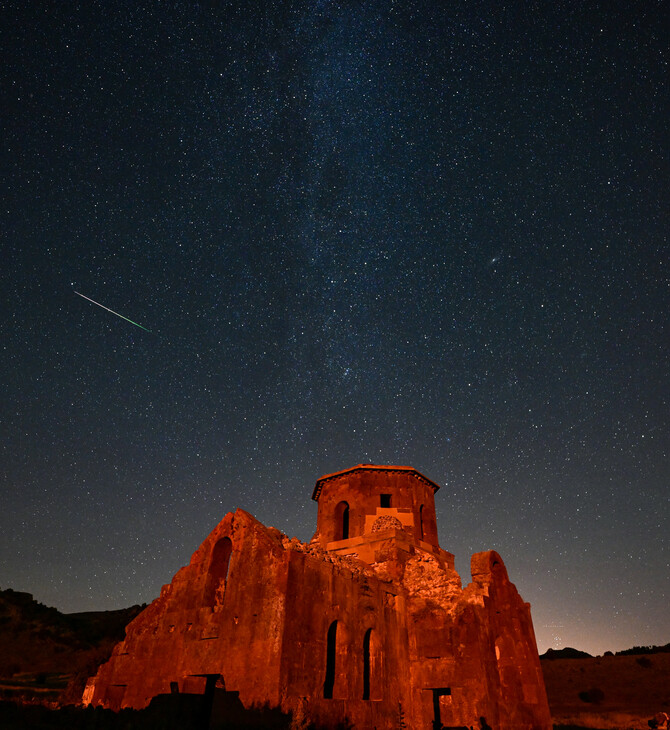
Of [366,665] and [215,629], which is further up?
[215,629]

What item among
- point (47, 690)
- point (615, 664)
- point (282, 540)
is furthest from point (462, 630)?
point (615, 664)

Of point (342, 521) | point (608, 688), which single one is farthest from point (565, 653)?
point (342, 521)

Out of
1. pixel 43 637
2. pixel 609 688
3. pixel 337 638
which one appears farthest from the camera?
pixel 43 637

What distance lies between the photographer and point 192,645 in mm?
12711

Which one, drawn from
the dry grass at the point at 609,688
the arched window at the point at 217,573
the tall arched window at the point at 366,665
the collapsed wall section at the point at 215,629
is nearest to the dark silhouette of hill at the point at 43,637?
the collapsed wall section at the point at 215,629

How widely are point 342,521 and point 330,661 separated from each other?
8989mm

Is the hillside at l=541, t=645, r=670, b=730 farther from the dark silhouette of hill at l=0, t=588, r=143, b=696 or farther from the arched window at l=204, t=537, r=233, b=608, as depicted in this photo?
the dark silhouette of hill at l=0, t=588, r=143, b=696

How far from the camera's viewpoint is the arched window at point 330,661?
11891 millimetres

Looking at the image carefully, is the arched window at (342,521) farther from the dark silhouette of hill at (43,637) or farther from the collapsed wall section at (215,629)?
the dark silhouette of hill at (43,637)

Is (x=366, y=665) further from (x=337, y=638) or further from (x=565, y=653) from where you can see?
(x=565, y=653)

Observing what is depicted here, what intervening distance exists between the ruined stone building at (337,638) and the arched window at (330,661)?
3cm

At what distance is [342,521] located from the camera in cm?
2138

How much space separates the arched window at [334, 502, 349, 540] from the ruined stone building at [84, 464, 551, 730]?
293 cm

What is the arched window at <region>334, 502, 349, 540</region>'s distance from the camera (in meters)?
21.0
